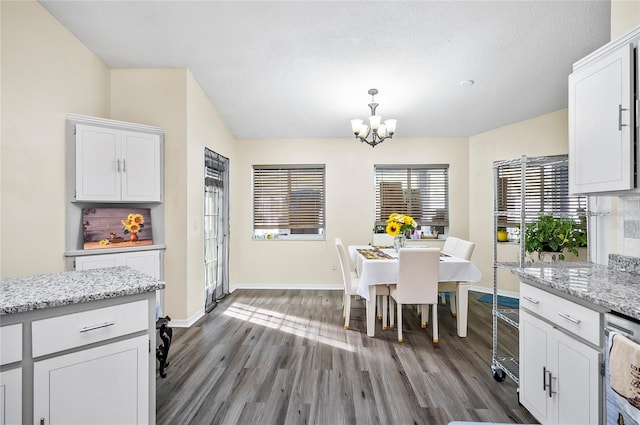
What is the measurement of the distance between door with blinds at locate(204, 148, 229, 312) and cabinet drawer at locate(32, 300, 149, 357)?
8.15ft

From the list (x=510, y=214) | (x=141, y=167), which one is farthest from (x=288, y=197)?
(x=510, y=214)

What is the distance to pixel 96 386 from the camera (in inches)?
48.0

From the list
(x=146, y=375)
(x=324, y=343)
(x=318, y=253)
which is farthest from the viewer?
(x=318, y=253)

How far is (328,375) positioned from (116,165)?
271 centimetres

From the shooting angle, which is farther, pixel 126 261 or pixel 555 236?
pixel 555 236

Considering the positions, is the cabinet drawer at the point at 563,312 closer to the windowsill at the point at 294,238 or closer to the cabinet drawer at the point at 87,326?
the cabinet drawer at the point at 87,326

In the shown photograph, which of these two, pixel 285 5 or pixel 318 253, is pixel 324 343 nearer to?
pixel 318 253

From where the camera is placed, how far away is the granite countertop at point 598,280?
116cm

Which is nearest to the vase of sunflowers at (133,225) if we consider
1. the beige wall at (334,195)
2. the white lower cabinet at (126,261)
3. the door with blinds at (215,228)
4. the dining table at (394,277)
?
the white lower cabinet at (126,261)

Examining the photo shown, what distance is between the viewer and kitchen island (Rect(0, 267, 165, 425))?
1.06 metres

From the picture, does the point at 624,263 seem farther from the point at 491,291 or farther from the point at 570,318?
the point at 491,291

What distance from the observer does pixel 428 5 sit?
235 cm

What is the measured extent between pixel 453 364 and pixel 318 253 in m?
2.80

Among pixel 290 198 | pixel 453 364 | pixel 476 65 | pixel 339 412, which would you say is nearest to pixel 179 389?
pixel 339 412
